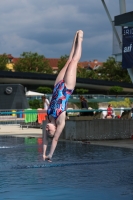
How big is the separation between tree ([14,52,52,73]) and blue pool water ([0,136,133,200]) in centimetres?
10938

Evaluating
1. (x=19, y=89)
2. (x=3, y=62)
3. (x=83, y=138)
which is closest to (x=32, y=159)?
(x=83, y=138)

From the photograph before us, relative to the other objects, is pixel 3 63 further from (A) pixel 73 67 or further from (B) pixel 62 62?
(A) pixel 73 67

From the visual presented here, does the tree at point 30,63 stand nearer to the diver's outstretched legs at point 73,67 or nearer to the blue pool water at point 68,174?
the blue pool water at point 68,174

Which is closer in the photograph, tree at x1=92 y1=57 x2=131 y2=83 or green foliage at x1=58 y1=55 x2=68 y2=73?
tree at x1=92 y1=57 x2=131 y2=83

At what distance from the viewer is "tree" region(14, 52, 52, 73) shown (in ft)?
408

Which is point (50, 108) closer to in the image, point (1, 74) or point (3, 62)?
point (1, 74)

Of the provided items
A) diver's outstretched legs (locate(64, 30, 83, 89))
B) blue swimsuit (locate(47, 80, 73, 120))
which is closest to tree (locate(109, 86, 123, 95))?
diver's outstretched legs (locate(64, 30, 83, 89))

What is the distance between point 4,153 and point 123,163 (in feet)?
12.7

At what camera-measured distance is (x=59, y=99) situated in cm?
822

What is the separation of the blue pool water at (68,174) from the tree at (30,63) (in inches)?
4306

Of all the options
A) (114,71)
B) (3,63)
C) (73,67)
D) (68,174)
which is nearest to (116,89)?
(114,71)

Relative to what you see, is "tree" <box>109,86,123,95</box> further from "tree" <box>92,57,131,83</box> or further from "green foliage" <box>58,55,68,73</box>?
"green foliage" <box>58,55,68,73</box>

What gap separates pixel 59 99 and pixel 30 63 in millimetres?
117228

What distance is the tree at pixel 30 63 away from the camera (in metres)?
124
